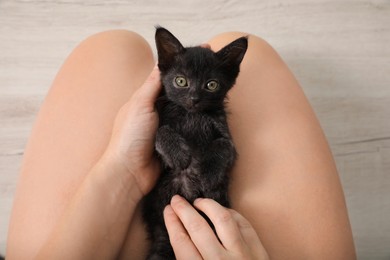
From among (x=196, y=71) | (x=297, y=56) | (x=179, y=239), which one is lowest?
(x=179, y=239)

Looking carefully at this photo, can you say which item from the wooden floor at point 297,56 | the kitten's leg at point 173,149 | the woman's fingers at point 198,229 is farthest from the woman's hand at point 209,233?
the wooden floor at point 297,56

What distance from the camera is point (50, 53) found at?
1743mm

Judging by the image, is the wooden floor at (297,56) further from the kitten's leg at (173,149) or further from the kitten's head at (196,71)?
the kitten's leg at (173,149)

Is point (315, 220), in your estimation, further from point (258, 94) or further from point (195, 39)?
point (195, 39)

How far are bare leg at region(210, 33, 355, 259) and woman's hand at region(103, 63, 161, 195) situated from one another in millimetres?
324

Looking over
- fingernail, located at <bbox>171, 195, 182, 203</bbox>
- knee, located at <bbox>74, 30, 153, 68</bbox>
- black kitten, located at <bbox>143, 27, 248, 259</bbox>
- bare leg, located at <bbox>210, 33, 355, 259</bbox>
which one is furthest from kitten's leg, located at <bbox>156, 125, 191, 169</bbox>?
knee, located at <bbox>74, 30, 153, 68</bbox>

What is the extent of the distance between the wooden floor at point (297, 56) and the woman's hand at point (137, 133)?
0.69 metres

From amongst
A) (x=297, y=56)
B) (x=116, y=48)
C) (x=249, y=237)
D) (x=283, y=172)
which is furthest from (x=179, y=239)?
(x=297, y=56)

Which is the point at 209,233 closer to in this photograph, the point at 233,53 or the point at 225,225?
the point at 225,225

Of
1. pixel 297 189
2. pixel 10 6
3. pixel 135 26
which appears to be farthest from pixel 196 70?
pixel 10 6

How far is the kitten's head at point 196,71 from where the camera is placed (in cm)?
111

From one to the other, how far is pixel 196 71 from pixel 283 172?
477 mm

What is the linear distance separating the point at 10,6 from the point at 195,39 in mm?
982

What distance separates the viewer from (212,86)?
3.74ft
